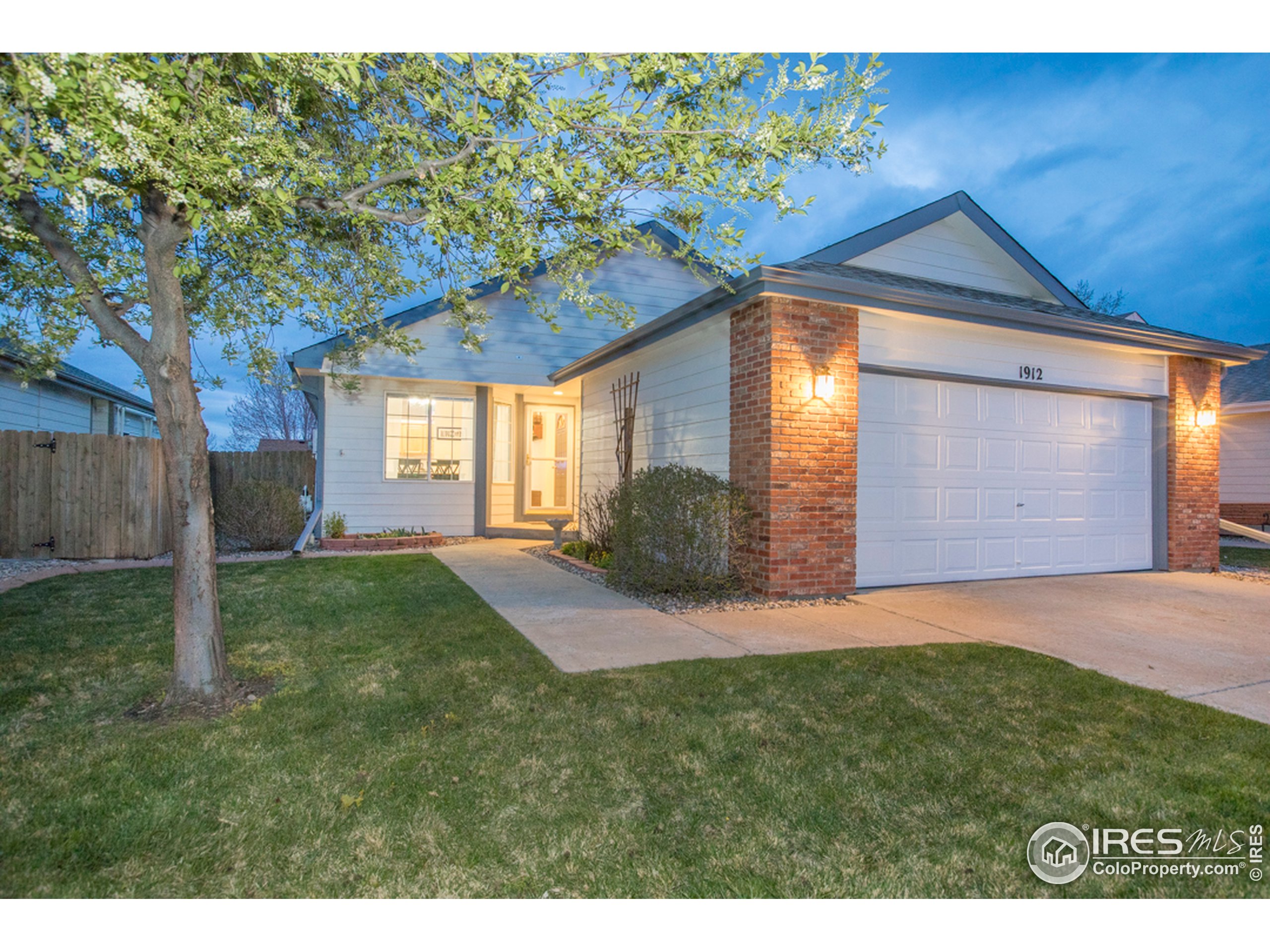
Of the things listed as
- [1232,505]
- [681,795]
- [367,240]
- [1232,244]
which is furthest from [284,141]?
[1232,244]

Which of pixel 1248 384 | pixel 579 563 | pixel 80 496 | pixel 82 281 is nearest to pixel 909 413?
pixel 579 563

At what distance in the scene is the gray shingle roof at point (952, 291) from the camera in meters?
7.02

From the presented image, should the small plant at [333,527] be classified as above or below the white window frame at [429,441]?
below

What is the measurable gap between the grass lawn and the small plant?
632 cm

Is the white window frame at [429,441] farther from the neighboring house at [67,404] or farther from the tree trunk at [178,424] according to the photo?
the tree trunk at [178,424]

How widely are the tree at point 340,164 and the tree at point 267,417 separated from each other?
31.1 metres

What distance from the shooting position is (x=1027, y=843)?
89.9 inches

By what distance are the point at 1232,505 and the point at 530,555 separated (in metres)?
14.4

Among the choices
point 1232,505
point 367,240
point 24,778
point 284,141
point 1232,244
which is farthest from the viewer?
point 1232,244

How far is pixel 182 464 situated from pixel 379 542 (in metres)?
7.40

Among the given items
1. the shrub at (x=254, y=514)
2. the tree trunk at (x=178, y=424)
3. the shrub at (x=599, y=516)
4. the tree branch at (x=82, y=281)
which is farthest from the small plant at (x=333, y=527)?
the tree branch at (x=82, y=281)
